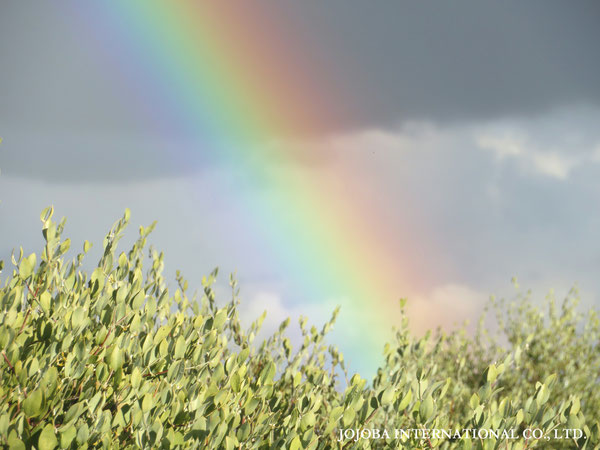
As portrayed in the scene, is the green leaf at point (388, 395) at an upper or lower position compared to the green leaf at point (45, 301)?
lower

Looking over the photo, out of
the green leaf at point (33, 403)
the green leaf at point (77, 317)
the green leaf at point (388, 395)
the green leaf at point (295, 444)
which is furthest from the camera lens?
the green leaf at point (77, 317)

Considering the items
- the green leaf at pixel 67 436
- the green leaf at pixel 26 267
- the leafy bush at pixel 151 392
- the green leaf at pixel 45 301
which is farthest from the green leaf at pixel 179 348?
the green leaf at pixel 26 267

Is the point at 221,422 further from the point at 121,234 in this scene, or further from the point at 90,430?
the point at 121,234

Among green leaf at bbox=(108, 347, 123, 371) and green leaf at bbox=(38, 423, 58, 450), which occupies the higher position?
green leaf at bbox=(108, 347, 123, 371)

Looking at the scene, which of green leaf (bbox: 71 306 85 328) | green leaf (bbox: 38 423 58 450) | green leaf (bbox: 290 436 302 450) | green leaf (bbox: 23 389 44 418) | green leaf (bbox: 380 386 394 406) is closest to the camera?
green leaf (bbox: 38 423 58 450)

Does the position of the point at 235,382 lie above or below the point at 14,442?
above

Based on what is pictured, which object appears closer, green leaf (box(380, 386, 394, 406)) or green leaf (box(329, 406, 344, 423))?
green leaf (box(380, 386, 394, 406))

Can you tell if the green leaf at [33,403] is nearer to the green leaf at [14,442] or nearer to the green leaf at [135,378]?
the green leaf at [14,442]

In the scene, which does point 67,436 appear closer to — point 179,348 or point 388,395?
point 179,348

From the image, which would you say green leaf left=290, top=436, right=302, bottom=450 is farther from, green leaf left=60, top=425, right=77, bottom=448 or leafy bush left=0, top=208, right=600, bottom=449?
green leaf left=60, top=425, right=77, bottom=448

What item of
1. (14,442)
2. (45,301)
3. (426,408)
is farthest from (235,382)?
(45,301)

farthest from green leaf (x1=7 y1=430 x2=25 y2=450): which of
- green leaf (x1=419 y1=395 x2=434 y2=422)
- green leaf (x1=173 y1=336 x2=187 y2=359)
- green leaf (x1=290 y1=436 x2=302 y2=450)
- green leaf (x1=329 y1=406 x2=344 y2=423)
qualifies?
green leaf (x1=419 y1=395 x2=434 y2=422)

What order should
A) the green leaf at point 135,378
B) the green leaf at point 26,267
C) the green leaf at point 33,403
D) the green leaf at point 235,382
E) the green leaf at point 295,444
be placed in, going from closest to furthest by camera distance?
the green leaf at point 33,403, the green leaf at point 295,444, the green leaf at point 135,378, the green leaf at point 235,382, the green leaf at point 26,267

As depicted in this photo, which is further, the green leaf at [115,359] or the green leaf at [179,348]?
the green leaf at [179,348]
